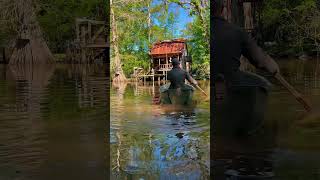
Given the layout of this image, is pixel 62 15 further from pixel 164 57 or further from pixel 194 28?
pixel 194 28

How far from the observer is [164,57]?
5.15 m

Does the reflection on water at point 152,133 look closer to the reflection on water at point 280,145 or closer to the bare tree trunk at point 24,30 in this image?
the reflection on water at point 280,145

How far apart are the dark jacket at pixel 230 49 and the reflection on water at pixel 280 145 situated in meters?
0.41

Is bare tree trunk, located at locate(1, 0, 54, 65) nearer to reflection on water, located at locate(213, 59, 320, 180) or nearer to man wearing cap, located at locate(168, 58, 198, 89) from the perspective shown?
man wearing cap, located at locate(168, 58, 198, 89)

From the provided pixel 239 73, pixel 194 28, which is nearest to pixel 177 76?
pixel 194 28

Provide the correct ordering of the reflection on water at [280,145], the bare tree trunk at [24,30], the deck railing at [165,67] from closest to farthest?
the reflection on water at [280,145] < the deck railing at [165,67] < the bare tree trunk at [24,30]

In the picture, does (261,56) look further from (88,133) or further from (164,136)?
(88,133)

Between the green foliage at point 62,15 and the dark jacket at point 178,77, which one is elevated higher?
the green foliage at point 62,15

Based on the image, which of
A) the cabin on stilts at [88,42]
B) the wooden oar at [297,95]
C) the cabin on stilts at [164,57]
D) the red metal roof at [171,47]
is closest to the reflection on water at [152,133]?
the cabin on stilts at [164,57]

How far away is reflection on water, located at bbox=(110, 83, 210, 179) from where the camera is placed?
5.08 metres

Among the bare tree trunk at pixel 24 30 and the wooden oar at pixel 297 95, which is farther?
the bare tree trunk at pixel 24 30

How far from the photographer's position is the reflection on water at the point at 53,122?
16.6 feet

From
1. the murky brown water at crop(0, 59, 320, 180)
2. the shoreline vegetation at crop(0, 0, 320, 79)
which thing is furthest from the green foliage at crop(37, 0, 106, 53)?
the murky brown water at crop(0, 59, 320, 180)

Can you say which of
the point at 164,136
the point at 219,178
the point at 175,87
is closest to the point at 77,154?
the point at 164,136
